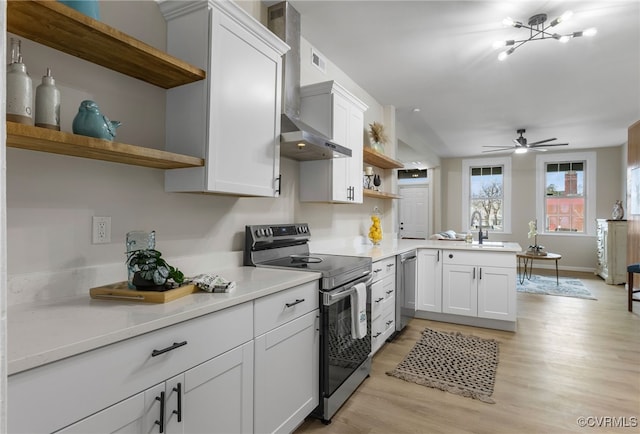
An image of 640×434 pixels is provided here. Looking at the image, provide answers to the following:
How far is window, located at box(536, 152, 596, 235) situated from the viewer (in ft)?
25.5

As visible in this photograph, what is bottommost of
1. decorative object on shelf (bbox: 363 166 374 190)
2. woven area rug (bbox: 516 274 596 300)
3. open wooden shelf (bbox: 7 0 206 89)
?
woven area rug (bbox: 516 274 596 300)

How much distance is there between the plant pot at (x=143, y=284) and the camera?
136 centimetres

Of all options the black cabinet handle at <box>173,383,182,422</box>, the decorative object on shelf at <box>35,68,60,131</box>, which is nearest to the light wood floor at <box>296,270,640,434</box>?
the black cabinet handle at <box>173,383,182,422</box>

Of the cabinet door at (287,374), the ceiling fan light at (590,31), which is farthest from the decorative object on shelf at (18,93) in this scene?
the ceiling fan light at (590,31)

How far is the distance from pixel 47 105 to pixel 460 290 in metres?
3.85

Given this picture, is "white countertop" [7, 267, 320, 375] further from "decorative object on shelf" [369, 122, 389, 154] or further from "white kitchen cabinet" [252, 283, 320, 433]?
"decorative object on shelf" [369, 122, 389, 154]

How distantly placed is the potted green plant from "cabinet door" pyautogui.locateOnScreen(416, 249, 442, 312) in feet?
10.6

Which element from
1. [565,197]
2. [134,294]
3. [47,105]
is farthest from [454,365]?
[565,197]

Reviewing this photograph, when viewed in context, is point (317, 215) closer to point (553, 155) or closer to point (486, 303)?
point (486, 303)

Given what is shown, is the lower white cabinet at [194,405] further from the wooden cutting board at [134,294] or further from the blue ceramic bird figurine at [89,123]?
the blue ceramic bird figurine at [89,123]

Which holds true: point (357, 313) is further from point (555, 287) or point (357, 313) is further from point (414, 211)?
point (414, 211)

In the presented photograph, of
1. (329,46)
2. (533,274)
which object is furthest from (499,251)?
(533,274)

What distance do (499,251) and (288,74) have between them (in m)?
2.79

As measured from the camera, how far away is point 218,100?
5.70 feet
